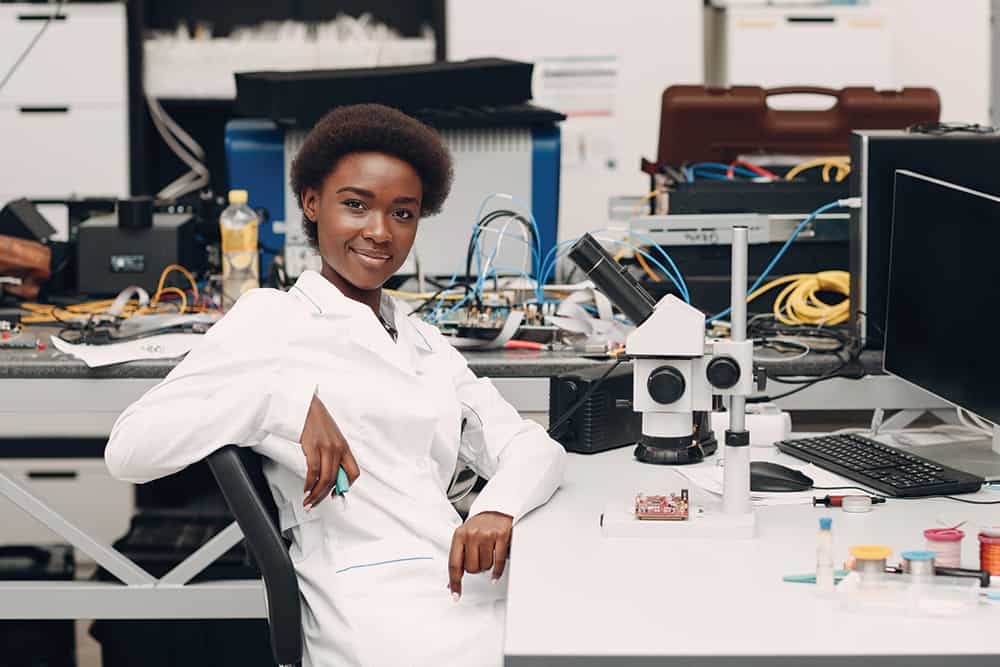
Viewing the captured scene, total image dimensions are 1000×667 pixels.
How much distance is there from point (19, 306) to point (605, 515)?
1.68 metres

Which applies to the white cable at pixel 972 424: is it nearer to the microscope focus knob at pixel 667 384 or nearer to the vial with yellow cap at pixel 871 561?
Result: the microscope focus knob at pixel 667 384

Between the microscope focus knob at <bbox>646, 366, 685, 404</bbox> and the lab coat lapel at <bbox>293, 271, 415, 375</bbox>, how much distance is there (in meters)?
0.32

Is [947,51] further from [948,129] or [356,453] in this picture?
[356,453]

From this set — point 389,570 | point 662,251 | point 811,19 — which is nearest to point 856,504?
point 389,570

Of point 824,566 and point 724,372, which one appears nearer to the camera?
point 824,566

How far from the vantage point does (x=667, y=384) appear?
1.42m

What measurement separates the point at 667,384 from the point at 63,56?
10.9 ft

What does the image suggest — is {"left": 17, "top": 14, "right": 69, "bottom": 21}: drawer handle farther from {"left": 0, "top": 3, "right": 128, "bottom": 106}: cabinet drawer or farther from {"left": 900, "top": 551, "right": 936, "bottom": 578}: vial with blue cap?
{"left": 900, "top": 551, "right": 936, "bottom": 578}: vial with blue cap

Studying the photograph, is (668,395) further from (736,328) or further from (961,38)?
(961,38)

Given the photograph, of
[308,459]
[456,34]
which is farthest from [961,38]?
[308,459]

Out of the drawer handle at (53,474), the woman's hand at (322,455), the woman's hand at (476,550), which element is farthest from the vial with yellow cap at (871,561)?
the drawer handle at (53,474)

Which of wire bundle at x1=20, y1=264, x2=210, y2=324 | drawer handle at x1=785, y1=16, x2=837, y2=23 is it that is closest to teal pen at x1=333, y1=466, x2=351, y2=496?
wire bundle at x1=20, y1=264, x2=210, y2=324

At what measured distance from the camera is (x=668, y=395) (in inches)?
56.0

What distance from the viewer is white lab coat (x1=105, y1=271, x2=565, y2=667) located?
1.40m
